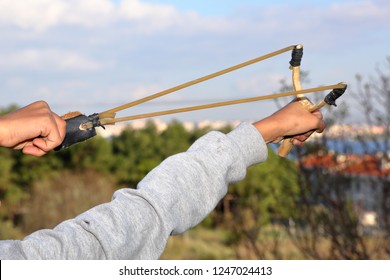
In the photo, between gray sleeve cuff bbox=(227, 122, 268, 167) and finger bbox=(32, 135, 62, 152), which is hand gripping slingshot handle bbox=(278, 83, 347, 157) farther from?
finger bbox=(32, 135, 62, 152)

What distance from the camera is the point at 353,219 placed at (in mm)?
5332

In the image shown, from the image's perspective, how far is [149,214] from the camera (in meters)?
1.10

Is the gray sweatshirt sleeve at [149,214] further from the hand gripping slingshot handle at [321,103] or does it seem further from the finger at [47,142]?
the hand gripping slingshot handle at [321,103]

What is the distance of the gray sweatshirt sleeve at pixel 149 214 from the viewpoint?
1.08 m

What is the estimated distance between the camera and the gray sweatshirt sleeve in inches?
42.5

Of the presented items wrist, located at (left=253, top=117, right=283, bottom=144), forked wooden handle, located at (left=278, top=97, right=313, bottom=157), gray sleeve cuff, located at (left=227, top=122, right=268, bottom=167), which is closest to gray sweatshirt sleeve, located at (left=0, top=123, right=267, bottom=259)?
gray sleeve cuff, located at (left=227, top=122, right=268, bottom=167)

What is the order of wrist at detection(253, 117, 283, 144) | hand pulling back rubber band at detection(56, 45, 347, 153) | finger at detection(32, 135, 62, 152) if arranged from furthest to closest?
wrist at detection(253, 117, 283, 144)
hand pulling back rubber band at detection(56, 45, 347, 153)
finger at detection(32, 135, 62, 152)

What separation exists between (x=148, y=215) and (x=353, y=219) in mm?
4458

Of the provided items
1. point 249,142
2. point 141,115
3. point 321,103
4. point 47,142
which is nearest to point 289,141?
point 321,103

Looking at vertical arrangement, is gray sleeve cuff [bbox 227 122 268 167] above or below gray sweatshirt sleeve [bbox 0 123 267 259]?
above
